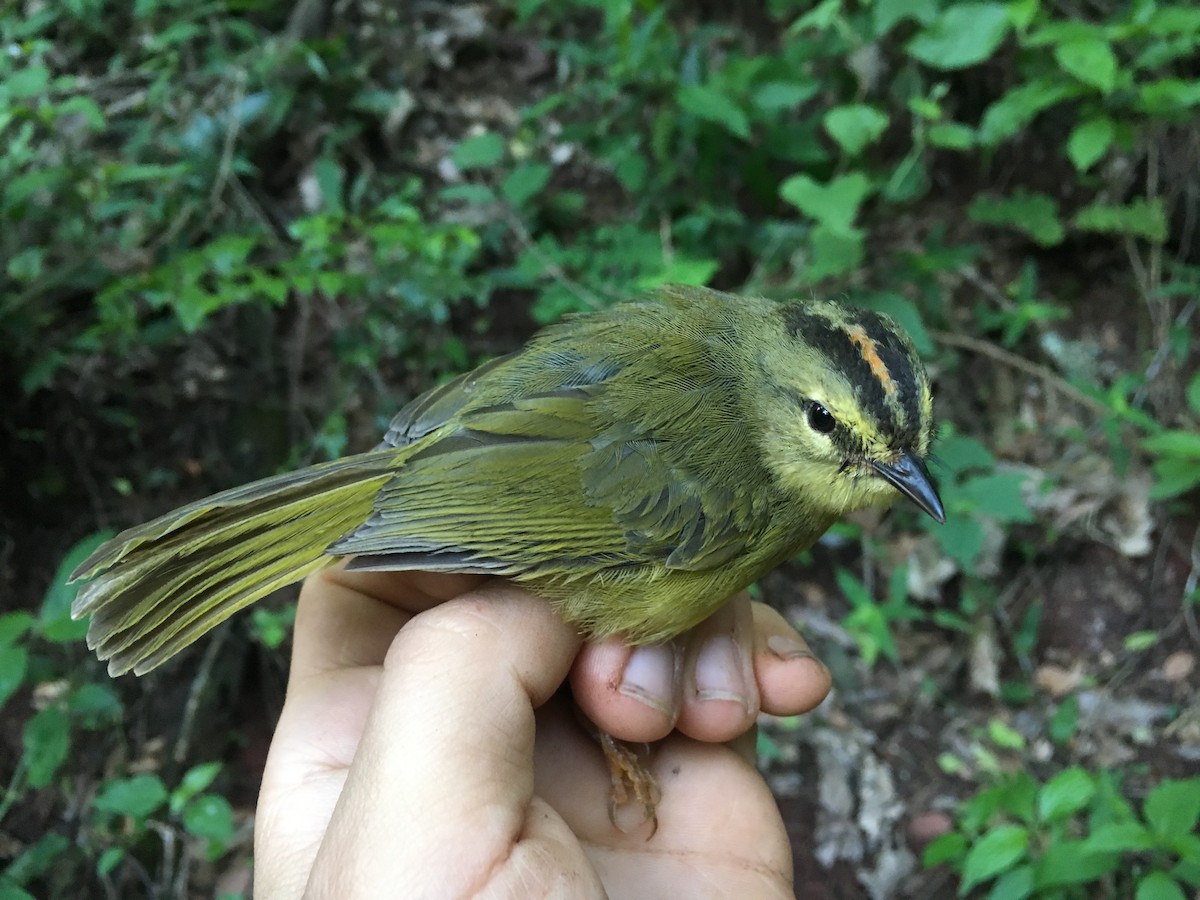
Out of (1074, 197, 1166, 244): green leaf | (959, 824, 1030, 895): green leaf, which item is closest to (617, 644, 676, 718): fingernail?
(959, 824, 1030, 895): green leaf

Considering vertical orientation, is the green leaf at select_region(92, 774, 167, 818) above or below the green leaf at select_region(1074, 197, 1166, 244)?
above

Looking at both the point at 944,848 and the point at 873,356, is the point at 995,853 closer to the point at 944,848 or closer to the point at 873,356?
the point at 944,848

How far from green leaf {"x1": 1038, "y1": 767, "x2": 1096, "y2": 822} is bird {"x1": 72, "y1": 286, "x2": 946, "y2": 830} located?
0.97 m

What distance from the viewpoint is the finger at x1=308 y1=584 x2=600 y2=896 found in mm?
1211

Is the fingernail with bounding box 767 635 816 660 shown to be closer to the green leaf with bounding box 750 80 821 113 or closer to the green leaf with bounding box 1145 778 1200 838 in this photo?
the green leaf with bounding box 1145 778 1200 838

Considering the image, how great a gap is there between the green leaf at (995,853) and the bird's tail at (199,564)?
1793 mm

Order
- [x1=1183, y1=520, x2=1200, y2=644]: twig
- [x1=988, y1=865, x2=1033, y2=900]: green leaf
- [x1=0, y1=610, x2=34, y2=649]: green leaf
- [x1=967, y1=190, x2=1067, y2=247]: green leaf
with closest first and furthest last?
[x1=0, y1=610, x2=34, y2=649]: green leaf, [x1=988, y1=865, x2=1033, y2=900]: green leaf, [x1=1183, y1=520, x2=1200, y2=644]: twig, [x1=967, y1=190, x2=1067, y2=247]: green leaf

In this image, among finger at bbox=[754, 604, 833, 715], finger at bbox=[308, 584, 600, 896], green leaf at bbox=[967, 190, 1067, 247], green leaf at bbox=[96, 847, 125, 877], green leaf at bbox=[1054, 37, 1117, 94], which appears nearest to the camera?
finger at bbox=[308, 584, 600, 896]

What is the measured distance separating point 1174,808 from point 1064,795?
0.76 feet

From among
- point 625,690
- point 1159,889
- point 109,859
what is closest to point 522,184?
point 625,690

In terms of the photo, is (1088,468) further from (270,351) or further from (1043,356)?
(270,351)

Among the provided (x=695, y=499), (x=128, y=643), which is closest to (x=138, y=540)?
(x=128, y=643)

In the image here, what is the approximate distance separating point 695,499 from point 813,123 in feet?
7.80

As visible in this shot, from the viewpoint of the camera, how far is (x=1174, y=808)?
2.00 m
